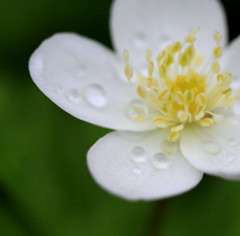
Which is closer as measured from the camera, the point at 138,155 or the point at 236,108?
the point at 138,155

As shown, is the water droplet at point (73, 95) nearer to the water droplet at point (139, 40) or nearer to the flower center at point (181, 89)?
the flower center at point (181, 89)

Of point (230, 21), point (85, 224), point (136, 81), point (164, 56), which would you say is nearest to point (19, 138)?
point (85, 224)

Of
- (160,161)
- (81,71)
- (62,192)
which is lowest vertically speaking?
(62,192)

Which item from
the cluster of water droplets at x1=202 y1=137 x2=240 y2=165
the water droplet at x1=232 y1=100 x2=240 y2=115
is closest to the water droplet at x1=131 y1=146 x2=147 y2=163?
the cluster of water droplets at x1=202 y1=137 x2=240 y2=165

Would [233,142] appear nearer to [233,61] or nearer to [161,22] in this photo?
[233,61]

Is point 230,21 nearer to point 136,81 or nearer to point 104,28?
point 104,28

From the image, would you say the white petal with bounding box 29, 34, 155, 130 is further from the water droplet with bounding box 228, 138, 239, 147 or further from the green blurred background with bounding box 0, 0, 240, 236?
the green blurred background with bounding box 0, 0, 240, 236

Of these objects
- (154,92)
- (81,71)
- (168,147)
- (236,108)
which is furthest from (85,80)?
(236,108)
